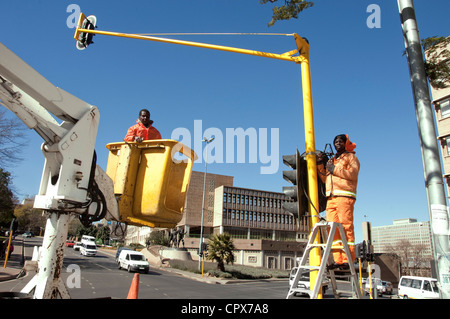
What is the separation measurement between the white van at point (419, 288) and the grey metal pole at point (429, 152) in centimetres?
1687

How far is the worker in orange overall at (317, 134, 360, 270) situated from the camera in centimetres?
397

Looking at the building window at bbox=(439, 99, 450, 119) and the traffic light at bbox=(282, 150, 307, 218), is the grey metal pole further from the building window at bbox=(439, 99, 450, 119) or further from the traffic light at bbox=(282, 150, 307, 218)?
the building window at bbox=(439, 99, 450, 119)

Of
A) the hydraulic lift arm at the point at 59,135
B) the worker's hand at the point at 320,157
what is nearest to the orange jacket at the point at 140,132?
the hydraulic lift arm at the point at 59,135

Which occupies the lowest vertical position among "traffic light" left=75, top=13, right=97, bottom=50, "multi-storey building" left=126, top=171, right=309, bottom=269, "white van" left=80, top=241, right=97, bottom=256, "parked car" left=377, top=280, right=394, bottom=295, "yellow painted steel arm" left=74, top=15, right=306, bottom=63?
"parked car" left=377, top=280, right=394, bottom=295

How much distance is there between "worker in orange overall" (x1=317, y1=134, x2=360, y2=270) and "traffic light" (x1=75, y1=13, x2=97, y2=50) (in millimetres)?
4343

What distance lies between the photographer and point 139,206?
3.63 metres

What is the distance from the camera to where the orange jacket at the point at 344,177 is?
4.18 metres

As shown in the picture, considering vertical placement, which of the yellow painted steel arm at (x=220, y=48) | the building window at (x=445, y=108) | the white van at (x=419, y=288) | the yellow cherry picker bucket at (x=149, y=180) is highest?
the building window at (x=445, y=108)

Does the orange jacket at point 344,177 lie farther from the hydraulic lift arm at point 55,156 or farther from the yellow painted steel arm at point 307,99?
the hydraulic lift arm at point 55,156

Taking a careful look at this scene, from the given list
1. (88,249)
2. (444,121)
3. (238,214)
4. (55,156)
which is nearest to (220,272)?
(444,121)

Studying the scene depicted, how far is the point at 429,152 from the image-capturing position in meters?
4.16

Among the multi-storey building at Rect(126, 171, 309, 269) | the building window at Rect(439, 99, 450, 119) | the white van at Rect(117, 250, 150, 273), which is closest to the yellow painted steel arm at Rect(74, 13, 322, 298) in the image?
the white van at Rect(117, 250, 150, 273)

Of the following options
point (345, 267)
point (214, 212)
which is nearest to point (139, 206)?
point (345, 267)
